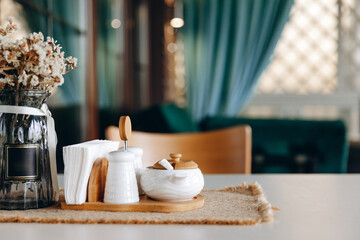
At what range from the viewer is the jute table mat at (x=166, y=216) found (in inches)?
20.2

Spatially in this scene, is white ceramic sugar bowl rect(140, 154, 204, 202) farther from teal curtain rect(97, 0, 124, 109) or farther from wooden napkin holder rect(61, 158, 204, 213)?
teal curtain rect(97, 0, 124, 109)

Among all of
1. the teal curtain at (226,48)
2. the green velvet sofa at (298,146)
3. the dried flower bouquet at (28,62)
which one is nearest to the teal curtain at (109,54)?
the green velvet sofa at (298,146)

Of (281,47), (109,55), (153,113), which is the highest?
(281,47)

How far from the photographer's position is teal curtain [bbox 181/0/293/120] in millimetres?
2926

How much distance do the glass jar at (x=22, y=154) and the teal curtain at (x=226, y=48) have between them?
2435 millimetres

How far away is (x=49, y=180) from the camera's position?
1.96ft

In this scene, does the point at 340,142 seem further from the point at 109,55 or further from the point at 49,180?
the point at 49,180

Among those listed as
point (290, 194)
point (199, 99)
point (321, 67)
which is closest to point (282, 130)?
point (199, 99)

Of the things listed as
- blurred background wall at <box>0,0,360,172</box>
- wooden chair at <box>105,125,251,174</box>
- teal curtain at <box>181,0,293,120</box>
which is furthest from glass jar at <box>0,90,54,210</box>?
teal curtain at <box>181,0,293,120</box>

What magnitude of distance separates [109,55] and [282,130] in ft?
3.39

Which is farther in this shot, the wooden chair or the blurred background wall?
the blurred background wall

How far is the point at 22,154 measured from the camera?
0.56 metres

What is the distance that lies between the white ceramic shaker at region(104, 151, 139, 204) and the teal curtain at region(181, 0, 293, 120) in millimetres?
2425

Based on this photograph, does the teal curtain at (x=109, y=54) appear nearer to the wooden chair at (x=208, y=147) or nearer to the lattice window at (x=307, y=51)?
the wooden chair at (x=208, y=147)
